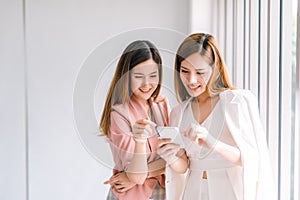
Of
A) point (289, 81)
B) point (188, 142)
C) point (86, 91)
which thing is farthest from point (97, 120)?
point (289, 81)

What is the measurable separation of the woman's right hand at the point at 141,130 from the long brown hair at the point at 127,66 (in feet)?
0.25

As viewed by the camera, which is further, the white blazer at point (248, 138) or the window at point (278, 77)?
the window at point (278, 77)

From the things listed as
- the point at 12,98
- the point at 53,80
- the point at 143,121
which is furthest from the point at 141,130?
the point at 12,98

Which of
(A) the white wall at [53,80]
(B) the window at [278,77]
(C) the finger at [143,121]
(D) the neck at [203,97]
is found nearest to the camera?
(C) the finger at [143,121]

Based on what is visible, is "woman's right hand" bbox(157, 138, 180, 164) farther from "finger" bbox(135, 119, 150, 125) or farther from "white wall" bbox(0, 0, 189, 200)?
"white wall" bbox(0, 0, 189, 200)

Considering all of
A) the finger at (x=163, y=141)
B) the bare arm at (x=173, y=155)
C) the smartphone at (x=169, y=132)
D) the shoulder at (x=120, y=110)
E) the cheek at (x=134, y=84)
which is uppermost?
the cheek at (x=134, y=84)

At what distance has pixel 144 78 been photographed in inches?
40.7

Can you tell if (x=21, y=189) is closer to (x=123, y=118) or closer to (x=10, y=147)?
(x=10, y=147)

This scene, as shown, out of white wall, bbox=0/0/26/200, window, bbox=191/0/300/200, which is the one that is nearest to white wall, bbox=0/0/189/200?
white wall, bbox=0/0/26/200

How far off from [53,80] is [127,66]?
112 cm

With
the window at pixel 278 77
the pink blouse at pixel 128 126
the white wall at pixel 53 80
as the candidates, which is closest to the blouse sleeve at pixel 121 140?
the pink blouse at pixel 128 126

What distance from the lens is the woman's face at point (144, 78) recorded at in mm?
1032

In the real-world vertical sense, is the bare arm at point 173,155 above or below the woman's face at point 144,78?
below

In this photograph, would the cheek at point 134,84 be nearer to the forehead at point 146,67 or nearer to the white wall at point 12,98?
the forehead at point 146,67
